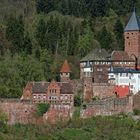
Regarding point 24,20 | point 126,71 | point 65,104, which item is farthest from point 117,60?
point 24,20

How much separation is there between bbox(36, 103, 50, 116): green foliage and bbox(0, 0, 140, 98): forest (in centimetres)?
292

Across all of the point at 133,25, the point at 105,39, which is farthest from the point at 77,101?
the point at 105,39

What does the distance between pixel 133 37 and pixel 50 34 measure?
27.1ft

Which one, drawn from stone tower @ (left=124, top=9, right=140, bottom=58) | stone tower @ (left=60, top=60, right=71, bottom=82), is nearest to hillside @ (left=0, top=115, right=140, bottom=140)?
stone tower @ (left=60, top=60, right=71, bottom=82)

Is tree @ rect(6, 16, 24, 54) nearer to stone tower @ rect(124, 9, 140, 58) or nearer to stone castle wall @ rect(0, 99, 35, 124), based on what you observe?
stone tower @ rect(124, 9, 140, 58)

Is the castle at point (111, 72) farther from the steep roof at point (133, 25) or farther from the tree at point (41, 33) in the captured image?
the tree at point (41, 33)

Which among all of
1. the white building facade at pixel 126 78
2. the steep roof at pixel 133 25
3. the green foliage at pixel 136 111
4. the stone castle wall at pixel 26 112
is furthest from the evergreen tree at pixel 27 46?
the green foliage at pixel 136 111

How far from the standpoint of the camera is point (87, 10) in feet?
326

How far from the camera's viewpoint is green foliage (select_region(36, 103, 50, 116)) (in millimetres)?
74750

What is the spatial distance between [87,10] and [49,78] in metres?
19.0

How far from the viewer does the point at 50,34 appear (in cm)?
8812

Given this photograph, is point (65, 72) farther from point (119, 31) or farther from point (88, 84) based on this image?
point (119, 31)

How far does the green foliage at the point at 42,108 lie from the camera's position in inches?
2943

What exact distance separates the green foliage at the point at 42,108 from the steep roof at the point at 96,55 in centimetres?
740
